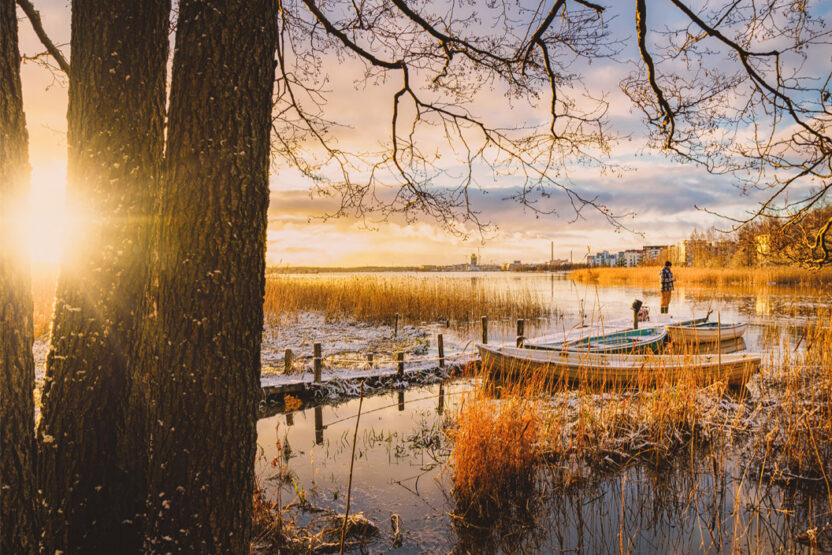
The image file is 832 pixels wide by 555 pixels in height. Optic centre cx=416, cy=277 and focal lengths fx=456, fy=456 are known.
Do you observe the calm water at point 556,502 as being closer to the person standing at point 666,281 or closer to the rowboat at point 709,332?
the rowboat at point 709,332

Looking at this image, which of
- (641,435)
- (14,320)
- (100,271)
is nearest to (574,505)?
(641,435)

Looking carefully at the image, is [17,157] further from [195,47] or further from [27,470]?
[27,470]

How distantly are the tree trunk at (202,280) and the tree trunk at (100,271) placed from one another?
1.27ft

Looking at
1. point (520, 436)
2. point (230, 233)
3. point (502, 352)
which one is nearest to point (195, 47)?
point (230, 233)

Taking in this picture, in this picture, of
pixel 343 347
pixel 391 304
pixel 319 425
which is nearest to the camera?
pixel 319 425

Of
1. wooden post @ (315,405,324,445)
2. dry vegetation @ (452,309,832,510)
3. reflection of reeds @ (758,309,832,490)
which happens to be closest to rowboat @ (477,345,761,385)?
dry vegetation @ (452,309,832,510)

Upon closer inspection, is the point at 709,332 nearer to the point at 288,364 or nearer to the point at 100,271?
the point at 288,364

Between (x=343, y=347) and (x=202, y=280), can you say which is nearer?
(x=202, y=280)

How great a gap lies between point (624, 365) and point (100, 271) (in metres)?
6.68

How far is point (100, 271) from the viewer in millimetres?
1955

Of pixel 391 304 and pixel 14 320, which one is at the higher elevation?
pixel 14 320

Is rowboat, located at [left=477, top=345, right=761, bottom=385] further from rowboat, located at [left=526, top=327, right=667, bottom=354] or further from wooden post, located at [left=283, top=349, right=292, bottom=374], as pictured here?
wooden post, located at [left=283, top=349, right=292, bottom=374]

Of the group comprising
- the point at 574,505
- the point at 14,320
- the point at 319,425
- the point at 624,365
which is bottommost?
the point at 319,425

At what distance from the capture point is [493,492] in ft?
13.7
